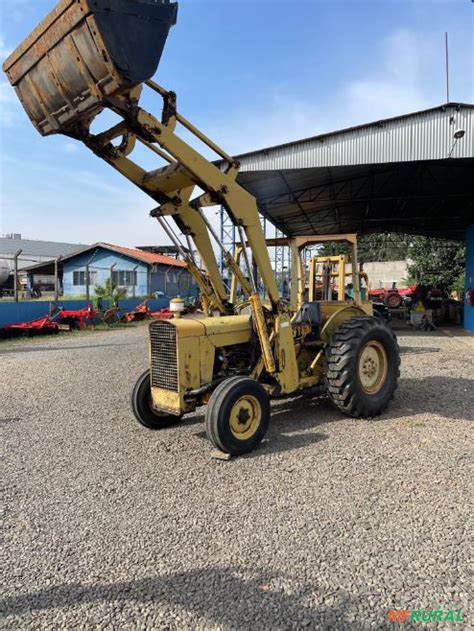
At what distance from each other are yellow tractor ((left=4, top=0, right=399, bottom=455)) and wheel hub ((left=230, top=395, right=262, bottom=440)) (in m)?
0.01

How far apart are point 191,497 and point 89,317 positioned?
14.8 m

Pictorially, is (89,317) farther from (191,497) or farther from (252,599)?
(252,599)

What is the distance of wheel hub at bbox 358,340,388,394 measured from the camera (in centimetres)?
616

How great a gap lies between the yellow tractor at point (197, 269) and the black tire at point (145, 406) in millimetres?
13

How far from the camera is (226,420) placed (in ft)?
15.3

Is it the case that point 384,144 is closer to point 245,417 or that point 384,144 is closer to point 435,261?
point 245,417

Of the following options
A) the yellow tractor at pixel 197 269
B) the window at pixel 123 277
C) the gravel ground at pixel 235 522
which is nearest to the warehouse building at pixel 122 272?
the window at pixel 123 277

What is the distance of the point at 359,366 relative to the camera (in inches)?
237

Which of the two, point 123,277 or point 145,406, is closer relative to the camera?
point 145,406

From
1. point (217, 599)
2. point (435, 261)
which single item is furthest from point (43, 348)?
point (435, 261)

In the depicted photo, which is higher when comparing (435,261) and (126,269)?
(435,261)

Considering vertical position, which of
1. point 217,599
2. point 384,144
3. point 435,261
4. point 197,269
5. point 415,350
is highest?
point 384,144

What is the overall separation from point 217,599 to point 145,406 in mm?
3147

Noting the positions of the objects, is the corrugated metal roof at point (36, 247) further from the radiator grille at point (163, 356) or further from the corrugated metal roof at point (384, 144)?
the radiator grille at point (163, 356)
